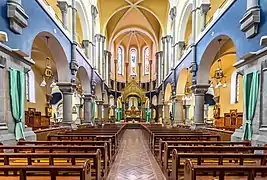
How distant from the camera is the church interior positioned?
4.31m

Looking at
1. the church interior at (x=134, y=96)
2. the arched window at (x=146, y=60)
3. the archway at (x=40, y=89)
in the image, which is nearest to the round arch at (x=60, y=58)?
the church interior at (x=134, y=96)

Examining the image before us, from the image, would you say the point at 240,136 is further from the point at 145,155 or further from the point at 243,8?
the point at 243,8

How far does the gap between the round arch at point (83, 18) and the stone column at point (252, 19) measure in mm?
9963

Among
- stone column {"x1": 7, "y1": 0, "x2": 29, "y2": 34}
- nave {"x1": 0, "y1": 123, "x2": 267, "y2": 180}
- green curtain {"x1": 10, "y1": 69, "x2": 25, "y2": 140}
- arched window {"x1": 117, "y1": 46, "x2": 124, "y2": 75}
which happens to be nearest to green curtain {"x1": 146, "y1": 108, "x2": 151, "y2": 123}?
arched window {"x1": 117, "y1": 46, "x2": 124, "y2": 75}

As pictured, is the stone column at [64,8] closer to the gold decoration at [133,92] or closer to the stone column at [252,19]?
the stone column at [252,19]

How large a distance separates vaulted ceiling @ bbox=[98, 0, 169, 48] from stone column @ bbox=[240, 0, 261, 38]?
17026mm

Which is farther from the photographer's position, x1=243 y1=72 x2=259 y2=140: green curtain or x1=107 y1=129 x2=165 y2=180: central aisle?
x1=243 y1=72 x2=259 y2=140: green curtain

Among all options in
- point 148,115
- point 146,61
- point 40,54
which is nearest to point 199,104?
point 40,54

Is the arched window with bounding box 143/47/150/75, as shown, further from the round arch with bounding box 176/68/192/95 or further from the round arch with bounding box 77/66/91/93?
the round arch with bounding box 77/66/91/93

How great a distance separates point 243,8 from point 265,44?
6.58 feet

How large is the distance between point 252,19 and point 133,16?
21393 mm

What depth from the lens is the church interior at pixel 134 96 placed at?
4.31 meters

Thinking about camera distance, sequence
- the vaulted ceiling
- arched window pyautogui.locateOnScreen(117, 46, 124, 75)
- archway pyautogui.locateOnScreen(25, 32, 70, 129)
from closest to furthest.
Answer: archway pyautogui.locateOnScreen(25, 32, 70, 129), the vaulted ceiling, arched window pyautogui.locateOnScreen(117, 46, 124, 75)

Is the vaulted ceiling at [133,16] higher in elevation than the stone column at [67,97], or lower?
higher
